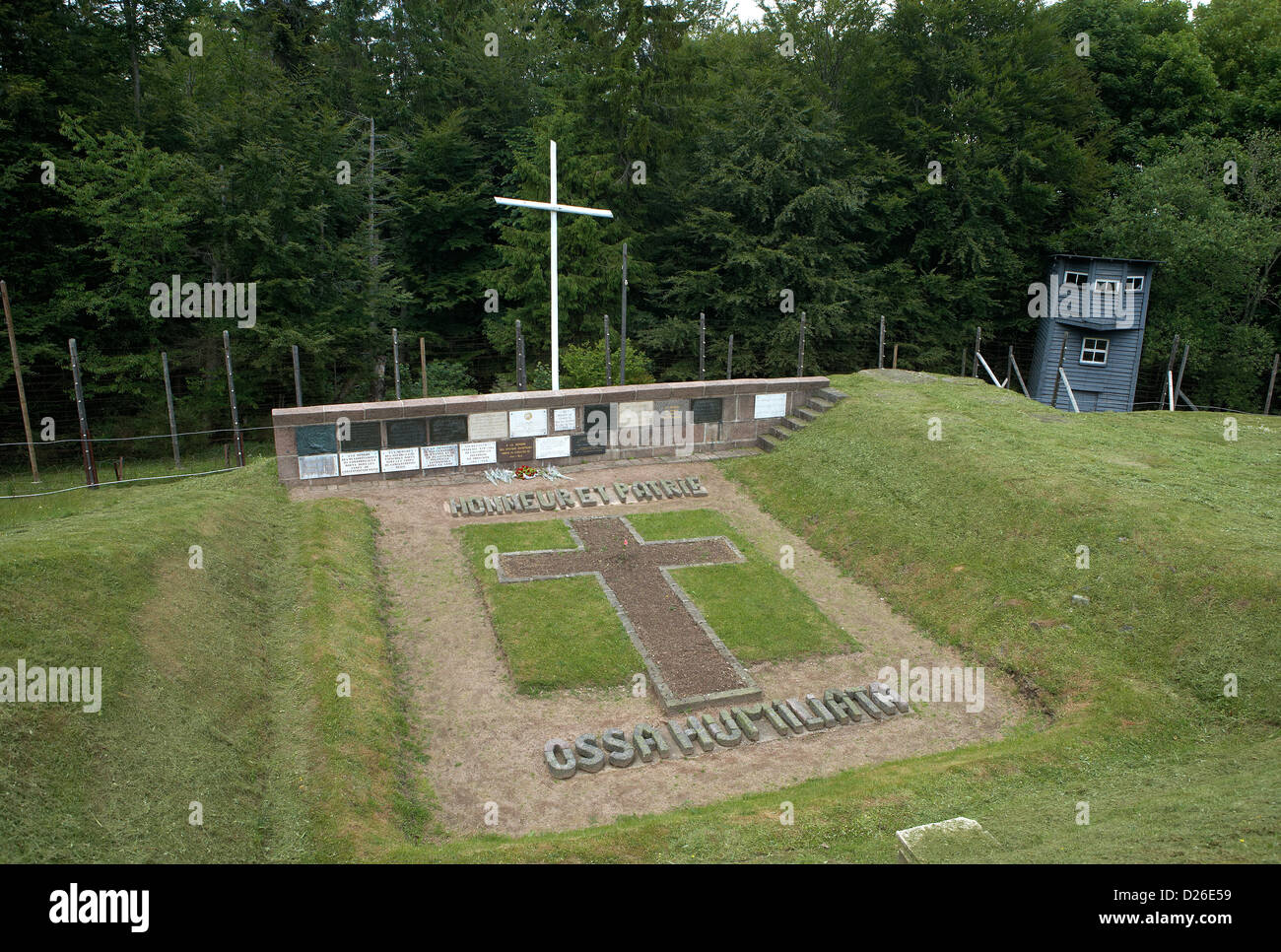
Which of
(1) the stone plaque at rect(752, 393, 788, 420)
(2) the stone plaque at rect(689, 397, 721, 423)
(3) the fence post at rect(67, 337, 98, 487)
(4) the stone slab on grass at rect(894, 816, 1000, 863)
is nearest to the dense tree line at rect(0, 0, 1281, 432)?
(3) the fence post at rect(67, 337, 98, 487)

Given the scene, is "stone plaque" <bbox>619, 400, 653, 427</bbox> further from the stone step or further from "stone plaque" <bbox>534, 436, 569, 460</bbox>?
the stone step

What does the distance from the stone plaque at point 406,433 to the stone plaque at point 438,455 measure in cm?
23

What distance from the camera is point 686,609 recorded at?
45.9 ft

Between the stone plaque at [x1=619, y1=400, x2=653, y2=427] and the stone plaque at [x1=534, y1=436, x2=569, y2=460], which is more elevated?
the stone plaque at [x1=619, y1=400, x2=653, y2=427]

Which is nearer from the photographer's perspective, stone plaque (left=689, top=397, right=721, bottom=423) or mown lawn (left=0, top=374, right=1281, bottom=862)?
mown lawn (left=0, top=374, right=1281, bottom=862)

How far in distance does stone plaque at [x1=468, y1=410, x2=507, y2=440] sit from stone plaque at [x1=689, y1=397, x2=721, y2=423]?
469 centimetres

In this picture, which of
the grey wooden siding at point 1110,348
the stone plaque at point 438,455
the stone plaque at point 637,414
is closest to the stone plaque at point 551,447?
the stone plaque at point 637,414

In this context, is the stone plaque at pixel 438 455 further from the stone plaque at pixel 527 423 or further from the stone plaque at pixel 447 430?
the stone plaque at pixel 527 423

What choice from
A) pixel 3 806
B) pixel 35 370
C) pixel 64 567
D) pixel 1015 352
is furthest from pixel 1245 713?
pixel 1015 352

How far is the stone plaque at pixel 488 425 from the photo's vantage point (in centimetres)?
1917

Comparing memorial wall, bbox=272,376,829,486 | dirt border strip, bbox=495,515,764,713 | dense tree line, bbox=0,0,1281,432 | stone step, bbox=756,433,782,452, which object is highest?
dense tree line, bbox=0,0,1281,432

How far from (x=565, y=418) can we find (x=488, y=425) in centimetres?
184

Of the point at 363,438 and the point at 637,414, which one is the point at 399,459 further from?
the point at 637,414

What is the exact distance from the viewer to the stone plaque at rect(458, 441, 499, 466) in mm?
19297
